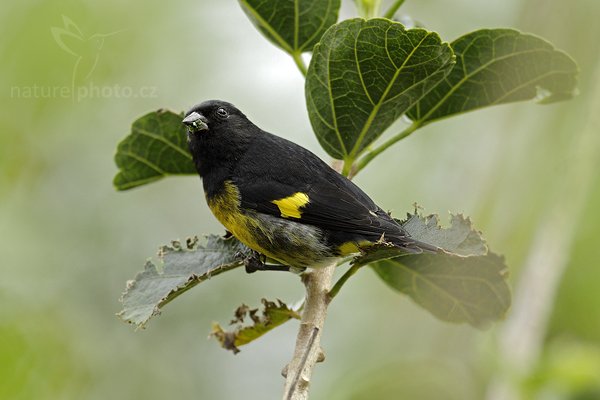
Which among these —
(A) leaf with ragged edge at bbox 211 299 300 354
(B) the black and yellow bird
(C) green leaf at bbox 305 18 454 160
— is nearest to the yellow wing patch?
(B) the black and yellow bird

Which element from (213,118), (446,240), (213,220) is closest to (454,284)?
(446,240)

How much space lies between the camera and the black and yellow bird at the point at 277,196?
2.62 metres

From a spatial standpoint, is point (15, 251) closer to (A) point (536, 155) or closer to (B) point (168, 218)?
(B) point (168, 218)

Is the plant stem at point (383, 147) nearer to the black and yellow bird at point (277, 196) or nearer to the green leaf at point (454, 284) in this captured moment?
the black and yellow bird at point (277, 196)

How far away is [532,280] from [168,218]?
4.06 metres

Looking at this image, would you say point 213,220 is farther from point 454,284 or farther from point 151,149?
point 454,284

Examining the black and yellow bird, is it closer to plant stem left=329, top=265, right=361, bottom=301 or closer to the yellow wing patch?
the yellow wing patch

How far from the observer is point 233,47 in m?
6.55

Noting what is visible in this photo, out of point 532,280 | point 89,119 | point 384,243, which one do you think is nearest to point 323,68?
point 384,243

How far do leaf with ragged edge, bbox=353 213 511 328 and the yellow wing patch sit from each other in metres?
0.36

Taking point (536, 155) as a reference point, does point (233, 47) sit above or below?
above

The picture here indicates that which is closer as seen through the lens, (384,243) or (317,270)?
(384,243)

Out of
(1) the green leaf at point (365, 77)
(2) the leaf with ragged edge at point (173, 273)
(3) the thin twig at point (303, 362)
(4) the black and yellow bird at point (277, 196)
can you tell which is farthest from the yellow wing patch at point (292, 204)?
(3) the thin twig at point (303, 362)

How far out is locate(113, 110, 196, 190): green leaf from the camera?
2.74 metres
